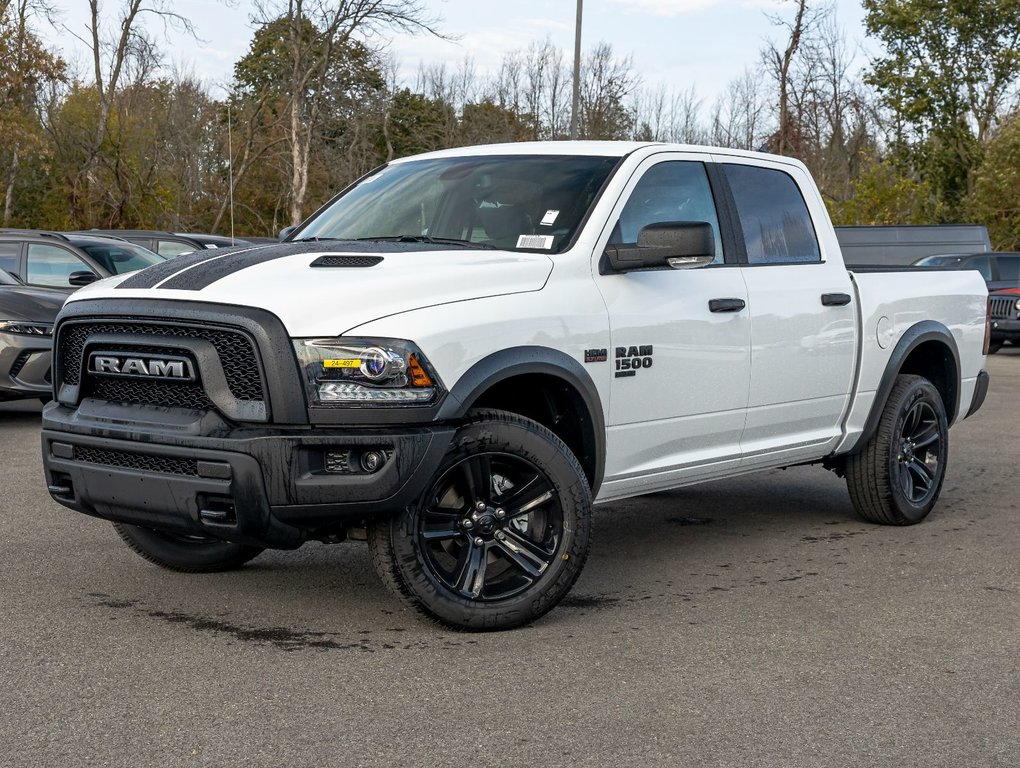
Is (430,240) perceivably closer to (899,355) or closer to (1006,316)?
(899,355)

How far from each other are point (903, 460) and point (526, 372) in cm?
320

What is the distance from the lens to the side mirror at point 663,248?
540 centimetres

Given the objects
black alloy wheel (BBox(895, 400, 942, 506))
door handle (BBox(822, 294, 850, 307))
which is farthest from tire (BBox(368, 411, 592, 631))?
black alloy wheel (BBox(895, 400, 942, 506))

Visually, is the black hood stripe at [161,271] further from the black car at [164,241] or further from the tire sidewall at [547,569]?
the black car at [164,241]

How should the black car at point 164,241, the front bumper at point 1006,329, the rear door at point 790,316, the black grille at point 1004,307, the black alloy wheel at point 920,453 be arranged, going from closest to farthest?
the rear door at point 790,316, the black alloy wheel at point 920,453, the black car at point 164,241, the front bumper at point 1006,329, the black grille at point 1004,307

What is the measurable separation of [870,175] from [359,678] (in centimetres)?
3565

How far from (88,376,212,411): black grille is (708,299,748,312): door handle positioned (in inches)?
91.4

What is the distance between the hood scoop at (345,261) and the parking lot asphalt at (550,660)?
4.47ft

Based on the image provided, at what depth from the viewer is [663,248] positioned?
213 inches

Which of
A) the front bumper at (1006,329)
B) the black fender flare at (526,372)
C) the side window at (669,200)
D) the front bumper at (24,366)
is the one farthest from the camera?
the front bumper at (1006,329)

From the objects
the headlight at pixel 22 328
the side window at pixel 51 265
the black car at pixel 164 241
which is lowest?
the headlight at pixel 22 328

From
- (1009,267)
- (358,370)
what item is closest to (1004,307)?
(1009,267)

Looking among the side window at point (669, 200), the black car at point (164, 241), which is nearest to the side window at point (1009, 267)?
the black car at point (164, 241)

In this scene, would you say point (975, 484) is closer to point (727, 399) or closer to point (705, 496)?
point (705, 496)
